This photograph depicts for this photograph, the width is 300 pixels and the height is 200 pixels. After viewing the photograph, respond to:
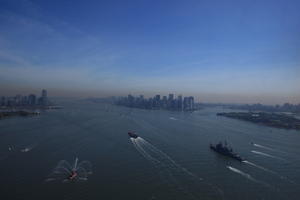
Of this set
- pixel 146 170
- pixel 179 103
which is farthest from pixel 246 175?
pixel 179 103

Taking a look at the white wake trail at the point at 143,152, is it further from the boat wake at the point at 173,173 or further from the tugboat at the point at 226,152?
the tugboat at the point at 226,152

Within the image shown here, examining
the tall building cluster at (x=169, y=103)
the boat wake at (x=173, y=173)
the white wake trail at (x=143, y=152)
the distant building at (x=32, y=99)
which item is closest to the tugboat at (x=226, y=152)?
the boat wake at (x=173, y=173)

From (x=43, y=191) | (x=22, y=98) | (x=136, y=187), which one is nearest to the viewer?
(x=43, y=191)

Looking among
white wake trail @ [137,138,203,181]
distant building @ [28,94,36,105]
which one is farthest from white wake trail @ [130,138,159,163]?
distant building @ [28,94,36,105]

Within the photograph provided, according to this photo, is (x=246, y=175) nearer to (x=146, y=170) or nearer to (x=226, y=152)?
(x=226, y=152)

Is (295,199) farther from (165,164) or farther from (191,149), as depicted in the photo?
(191,149)

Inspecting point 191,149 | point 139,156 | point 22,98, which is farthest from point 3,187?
point 22,98

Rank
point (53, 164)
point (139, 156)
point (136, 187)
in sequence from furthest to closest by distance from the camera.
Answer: point (139, 156) < point (53, 164) < point (136, 187)
